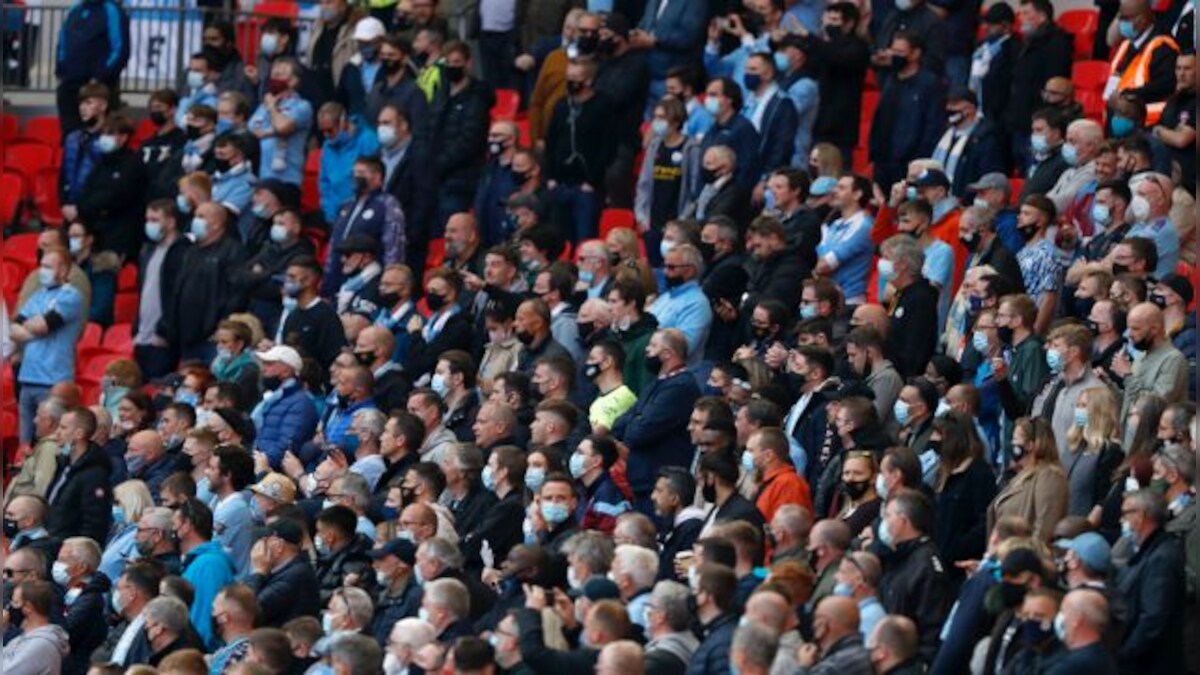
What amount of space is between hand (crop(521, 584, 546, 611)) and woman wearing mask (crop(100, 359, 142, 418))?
627cm

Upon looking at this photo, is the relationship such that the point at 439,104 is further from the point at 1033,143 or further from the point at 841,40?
the point at 1033,143

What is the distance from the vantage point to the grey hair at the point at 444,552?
16516 mm

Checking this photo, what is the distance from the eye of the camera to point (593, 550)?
52.9 feet

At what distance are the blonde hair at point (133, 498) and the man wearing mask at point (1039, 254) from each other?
4.75 metres

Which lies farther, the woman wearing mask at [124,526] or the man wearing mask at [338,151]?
the man wearing mask at [338,151]

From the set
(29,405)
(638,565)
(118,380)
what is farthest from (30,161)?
(638,565)

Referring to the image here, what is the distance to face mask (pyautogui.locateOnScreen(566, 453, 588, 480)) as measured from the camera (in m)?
17.6

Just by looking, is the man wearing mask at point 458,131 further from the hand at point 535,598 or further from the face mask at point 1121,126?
the hand at point 535,598

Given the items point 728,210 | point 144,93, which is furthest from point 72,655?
point 144,93

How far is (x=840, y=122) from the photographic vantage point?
22531mm

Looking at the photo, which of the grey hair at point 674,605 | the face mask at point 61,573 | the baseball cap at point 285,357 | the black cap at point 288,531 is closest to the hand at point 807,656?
the grey hair at point 674,605

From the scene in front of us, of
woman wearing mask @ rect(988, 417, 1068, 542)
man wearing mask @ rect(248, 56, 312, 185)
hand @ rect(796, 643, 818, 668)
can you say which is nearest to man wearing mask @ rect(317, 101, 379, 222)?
man wearing mask @ rect(248, 56, 312, 185)

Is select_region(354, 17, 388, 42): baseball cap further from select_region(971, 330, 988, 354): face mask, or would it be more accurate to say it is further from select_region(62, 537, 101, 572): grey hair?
select_region(971, 330, 988, 354): face mask

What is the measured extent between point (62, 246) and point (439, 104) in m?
2.55
